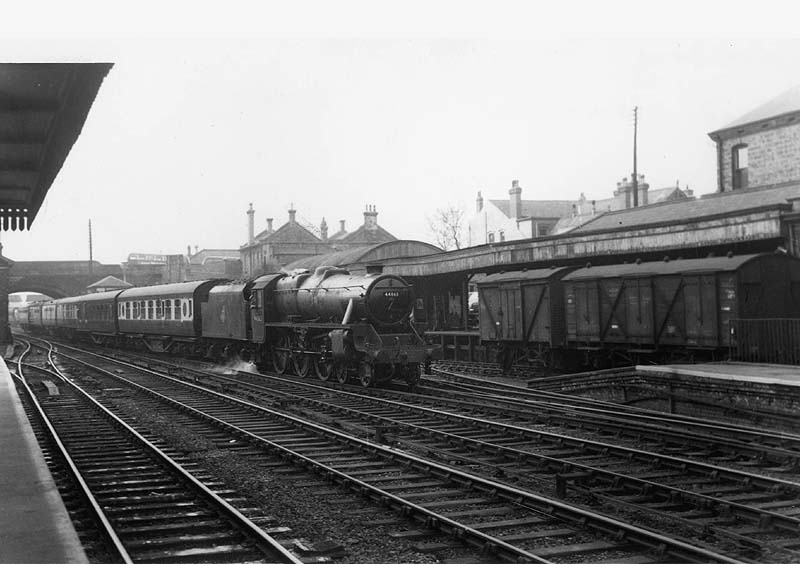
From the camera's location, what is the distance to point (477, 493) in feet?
25.9

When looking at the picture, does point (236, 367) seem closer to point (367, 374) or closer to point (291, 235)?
point (367, 374)

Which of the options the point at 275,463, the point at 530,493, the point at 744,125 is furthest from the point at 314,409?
the point at 744,125

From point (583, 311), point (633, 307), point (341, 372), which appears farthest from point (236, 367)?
point (633, 307)

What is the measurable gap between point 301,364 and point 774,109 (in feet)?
68.9

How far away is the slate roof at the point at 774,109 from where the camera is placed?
2859cm

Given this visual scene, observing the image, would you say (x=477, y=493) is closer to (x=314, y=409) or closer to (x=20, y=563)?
Result: (x=20, y=563)

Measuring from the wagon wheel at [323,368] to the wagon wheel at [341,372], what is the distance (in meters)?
0.30

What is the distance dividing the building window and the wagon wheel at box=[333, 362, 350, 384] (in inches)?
833

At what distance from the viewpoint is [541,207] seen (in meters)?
66.9

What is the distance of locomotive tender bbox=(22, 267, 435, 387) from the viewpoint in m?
16.8


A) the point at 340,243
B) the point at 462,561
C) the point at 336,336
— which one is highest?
the point at 340,243

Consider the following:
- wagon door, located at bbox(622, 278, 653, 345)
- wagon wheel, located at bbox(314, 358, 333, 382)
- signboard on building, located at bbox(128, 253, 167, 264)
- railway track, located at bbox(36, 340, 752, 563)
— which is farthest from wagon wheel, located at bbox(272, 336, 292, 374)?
signboard on building, located at bbox(128, 253, 167, 264)

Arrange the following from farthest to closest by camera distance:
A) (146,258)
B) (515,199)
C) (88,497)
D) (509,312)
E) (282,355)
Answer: (146,258) < (515,199) < (509,312) < (282,355) < (88,497)

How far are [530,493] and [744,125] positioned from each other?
27.8 meters
